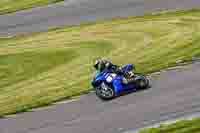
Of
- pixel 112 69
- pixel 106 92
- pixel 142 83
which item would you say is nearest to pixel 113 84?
pixel 106 92

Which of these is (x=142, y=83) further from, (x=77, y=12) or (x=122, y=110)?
(x=77, y=12)

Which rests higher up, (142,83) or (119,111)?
(142,83)

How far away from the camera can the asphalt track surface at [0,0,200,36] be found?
142 ft

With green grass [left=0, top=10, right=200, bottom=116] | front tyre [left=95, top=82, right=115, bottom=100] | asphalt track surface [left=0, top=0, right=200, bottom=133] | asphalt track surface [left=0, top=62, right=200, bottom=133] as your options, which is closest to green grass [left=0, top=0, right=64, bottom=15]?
green grass [left=0, top=10, right=200, bottom=116]

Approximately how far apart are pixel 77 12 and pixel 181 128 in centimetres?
2325

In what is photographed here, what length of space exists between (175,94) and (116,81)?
2895 millimetres

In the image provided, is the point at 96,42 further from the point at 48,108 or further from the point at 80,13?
the point at 48,108

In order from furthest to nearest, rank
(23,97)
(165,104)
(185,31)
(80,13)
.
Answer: (80,13), (185,31), (23,97), (165,104)

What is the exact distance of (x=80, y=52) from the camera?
37.1m

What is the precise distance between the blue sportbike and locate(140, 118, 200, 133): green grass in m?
4.28

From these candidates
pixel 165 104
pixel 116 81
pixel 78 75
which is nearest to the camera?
pixel 165 104

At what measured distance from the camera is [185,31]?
37906mm

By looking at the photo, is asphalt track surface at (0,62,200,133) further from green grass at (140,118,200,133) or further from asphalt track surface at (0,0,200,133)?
green grass at (140,118,200,133)

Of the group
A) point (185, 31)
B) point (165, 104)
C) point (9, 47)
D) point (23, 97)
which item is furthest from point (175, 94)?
point (9, 47)
